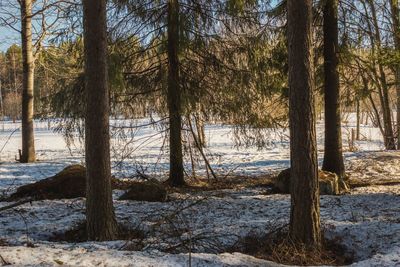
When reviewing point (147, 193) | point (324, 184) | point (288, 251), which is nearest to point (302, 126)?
point (288, 251)

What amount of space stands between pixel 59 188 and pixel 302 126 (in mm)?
6190

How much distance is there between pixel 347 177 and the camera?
11.5m

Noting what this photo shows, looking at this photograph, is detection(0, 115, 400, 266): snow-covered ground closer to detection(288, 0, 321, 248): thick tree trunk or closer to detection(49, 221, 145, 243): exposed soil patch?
detection(49, 221, 145, 243): exposed soil patch

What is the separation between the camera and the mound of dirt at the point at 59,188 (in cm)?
937

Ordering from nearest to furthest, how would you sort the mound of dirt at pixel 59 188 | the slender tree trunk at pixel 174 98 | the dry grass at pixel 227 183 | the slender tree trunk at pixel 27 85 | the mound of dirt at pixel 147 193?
1. the mound of dirt at pixel 147 193
2. the mound of dirt at pixel 59 188
3. the slender tree trunk at pixel 174 98
4. the dry grass at pixel 227 183
5. the slender tree trunk at pixel 27 85

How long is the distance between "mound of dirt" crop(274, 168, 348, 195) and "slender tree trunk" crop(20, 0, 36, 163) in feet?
32.4

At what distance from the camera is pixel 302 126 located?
17.7 feet

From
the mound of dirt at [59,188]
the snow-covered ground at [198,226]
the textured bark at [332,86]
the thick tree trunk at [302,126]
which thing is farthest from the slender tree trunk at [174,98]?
the thick tree trunk at [302,126]

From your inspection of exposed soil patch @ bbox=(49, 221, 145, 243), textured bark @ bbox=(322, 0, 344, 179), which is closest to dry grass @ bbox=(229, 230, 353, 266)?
exposed soil patch @ bbox=(49, 221, 145, 243)

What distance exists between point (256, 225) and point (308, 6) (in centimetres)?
327

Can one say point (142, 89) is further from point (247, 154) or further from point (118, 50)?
point (247, 154)

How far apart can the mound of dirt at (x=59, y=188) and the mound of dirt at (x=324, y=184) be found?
445 centimetres

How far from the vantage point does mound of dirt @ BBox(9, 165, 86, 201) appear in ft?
30.7

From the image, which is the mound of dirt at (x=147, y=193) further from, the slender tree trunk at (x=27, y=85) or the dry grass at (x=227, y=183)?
the slender tree trunk at (x=27, y=85)
